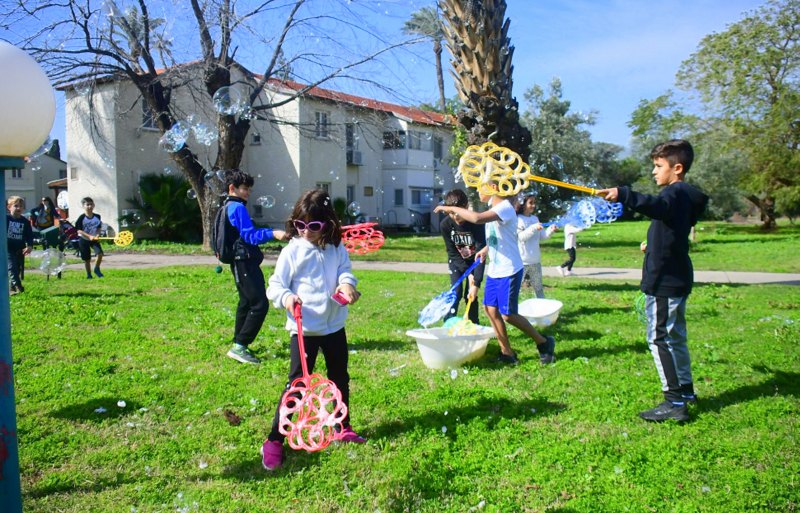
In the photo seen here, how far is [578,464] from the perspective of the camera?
3.53 m

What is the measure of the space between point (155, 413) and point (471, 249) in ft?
11.7

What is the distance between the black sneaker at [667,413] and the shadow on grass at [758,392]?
275mm

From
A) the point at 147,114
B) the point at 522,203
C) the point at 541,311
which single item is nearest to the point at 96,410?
the point at 541,311

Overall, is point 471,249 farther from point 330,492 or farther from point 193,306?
point 193,306

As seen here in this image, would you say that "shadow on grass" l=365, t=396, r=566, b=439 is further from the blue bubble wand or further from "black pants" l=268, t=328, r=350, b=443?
the blue bubble wand

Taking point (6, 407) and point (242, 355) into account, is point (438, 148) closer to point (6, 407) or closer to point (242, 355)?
point (242, 355)

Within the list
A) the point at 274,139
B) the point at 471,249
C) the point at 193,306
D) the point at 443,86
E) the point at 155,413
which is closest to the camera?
the point at 155,413

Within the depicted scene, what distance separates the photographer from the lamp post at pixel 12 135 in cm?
205

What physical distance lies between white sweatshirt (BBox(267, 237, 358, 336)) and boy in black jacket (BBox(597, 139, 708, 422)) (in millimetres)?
1956

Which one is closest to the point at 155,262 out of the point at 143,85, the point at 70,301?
the point at 143,85

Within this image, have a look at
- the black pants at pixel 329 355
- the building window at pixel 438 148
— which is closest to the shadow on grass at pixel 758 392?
the black pants at pixel 329 355

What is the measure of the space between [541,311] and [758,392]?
2.76 meters

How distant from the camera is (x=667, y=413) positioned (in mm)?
4188

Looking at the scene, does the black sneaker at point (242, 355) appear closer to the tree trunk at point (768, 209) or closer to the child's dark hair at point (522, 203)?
the child's dark hair at point (522, 203)
